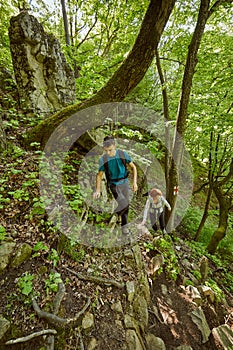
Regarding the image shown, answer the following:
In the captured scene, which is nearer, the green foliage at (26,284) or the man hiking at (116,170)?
the green foliage at (26,284)

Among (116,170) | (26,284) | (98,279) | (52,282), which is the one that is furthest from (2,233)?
(116,170)

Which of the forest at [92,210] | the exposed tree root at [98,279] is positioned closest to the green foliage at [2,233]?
the forest at [92,210]

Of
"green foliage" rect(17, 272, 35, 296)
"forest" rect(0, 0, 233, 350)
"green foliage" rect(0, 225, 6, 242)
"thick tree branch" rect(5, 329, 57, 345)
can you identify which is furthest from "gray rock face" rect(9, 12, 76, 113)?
"thick tree branch" rect(5, 329, 57, 345)

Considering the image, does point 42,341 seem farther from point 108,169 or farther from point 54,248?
point 108,169

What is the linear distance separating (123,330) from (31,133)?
181 inches

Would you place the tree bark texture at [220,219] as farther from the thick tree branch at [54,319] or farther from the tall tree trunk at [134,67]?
the thick tree branch at [54,319]

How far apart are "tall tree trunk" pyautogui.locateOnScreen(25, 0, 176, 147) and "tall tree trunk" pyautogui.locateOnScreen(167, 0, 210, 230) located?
182cm

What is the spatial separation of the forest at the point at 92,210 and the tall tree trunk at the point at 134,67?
0.02m

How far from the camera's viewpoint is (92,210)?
12.3ft

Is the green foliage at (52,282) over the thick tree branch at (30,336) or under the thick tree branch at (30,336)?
over

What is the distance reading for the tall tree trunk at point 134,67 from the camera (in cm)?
338

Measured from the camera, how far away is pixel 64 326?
6.93 ft

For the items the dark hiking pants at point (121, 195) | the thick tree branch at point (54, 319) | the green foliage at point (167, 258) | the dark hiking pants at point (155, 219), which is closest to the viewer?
the thick tree branch at point (54, 319)

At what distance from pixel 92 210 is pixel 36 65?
5371mm
